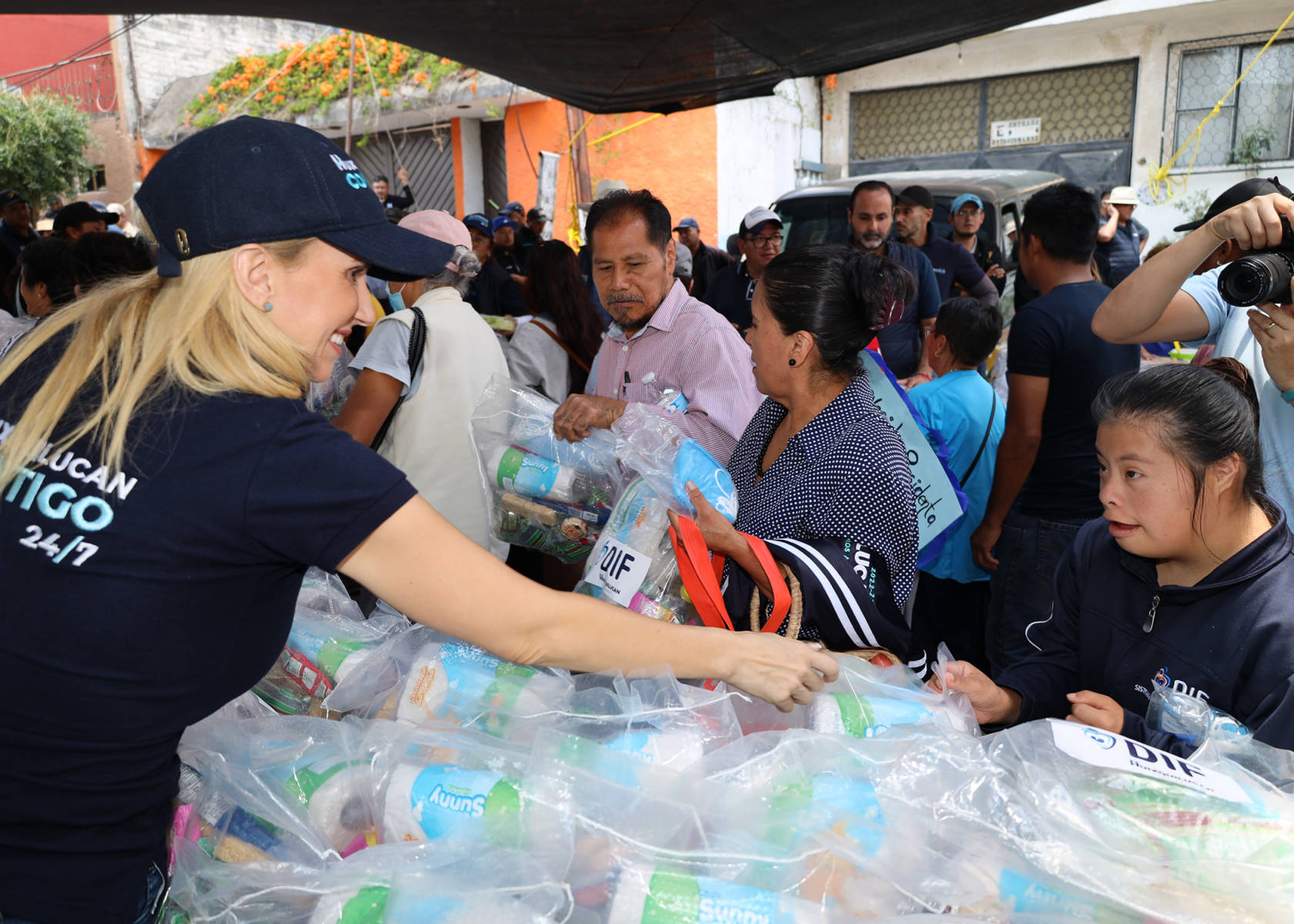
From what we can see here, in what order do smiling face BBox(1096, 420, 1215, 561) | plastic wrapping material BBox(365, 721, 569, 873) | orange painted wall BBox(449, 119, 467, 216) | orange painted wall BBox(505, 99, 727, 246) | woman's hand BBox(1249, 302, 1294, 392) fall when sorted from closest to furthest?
plastic wrapping material BBox(365, 721, 569, 873)
smiling face BBox(1096, 420, 1215, 561)
woman's hand BBox(1249, 302, 1294, 392)
orange painted wall BBox(505, 99, 727, 246)
orange painted wall BBox(449, 119, 467, 216)

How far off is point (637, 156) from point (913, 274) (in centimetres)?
942

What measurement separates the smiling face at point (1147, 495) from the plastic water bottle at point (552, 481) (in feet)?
3.25

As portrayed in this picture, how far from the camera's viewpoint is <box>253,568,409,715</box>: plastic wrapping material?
1.62m

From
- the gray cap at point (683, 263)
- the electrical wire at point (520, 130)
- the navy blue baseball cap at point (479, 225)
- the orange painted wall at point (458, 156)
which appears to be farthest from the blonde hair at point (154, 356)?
the orange painted wall at point (458, 156)

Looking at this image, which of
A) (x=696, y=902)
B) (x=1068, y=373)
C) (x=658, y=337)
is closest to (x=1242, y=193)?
(x=1068, y=373)

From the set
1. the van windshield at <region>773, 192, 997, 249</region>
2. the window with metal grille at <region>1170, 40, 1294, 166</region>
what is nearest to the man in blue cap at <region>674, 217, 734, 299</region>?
the van windshield at <region>773, 192, 997, 249</region>

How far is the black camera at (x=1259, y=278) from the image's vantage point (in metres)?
1.77

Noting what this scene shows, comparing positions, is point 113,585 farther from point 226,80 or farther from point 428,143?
point 226,80

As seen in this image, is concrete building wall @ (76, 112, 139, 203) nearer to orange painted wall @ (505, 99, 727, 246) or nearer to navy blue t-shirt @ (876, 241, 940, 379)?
orange painted wall @ (505, 99, 727, 246)

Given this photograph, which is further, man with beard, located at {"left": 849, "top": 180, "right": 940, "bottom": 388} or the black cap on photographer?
man with beard, located at {"left": 849, "top": 180, "right": 940, "bottom": 388}

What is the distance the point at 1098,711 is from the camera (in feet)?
4.72

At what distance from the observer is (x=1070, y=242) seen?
3033 millimetres

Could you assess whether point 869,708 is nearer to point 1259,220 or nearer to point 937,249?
point 1259,220

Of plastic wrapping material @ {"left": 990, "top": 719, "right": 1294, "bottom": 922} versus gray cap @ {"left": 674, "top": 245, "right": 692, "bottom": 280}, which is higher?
gray cap @ {"left": 674, "top": 245, "right": 692, "bottom": 280}
